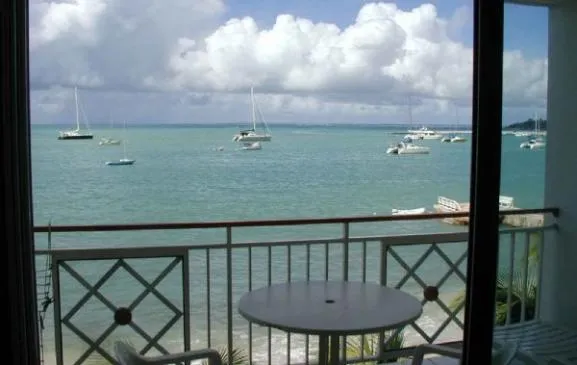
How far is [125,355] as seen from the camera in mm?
1826

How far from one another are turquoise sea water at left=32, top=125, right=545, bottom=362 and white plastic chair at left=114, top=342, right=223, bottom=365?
20853 millimetres

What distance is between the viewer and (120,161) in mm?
27219

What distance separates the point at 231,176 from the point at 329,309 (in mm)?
25102

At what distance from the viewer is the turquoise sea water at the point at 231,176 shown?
24.3 m

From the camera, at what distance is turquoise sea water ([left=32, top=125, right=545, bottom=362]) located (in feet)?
79.7

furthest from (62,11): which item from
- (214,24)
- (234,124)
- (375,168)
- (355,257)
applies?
(355,257)

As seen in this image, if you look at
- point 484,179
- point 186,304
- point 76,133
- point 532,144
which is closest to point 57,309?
point 186,304

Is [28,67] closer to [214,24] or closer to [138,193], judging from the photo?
[138,193]

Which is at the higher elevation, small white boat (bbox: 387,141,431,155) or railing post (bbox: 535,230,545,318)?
small white boat (bbox: 387,141,431,155)

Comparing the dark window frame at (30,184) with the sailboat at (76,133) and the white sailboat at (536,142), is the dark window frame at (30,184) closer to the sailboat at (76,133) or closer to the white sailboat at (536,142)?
the white sailboat at (536,142)

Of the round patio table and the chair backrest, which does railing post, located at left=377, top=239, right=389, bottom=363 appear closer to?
the round patio table

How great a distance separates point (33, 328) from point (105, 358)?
1.49 meters

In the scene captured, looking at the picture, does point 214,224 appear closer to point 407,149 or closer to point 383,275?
point 383,275

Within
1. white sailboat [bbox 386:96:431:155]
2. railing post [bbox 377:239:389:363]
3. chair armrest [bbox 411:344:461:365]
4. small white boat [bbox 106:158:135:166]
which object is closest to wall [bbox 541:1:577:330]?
chair armrest [bbox 411:344:461:365]
